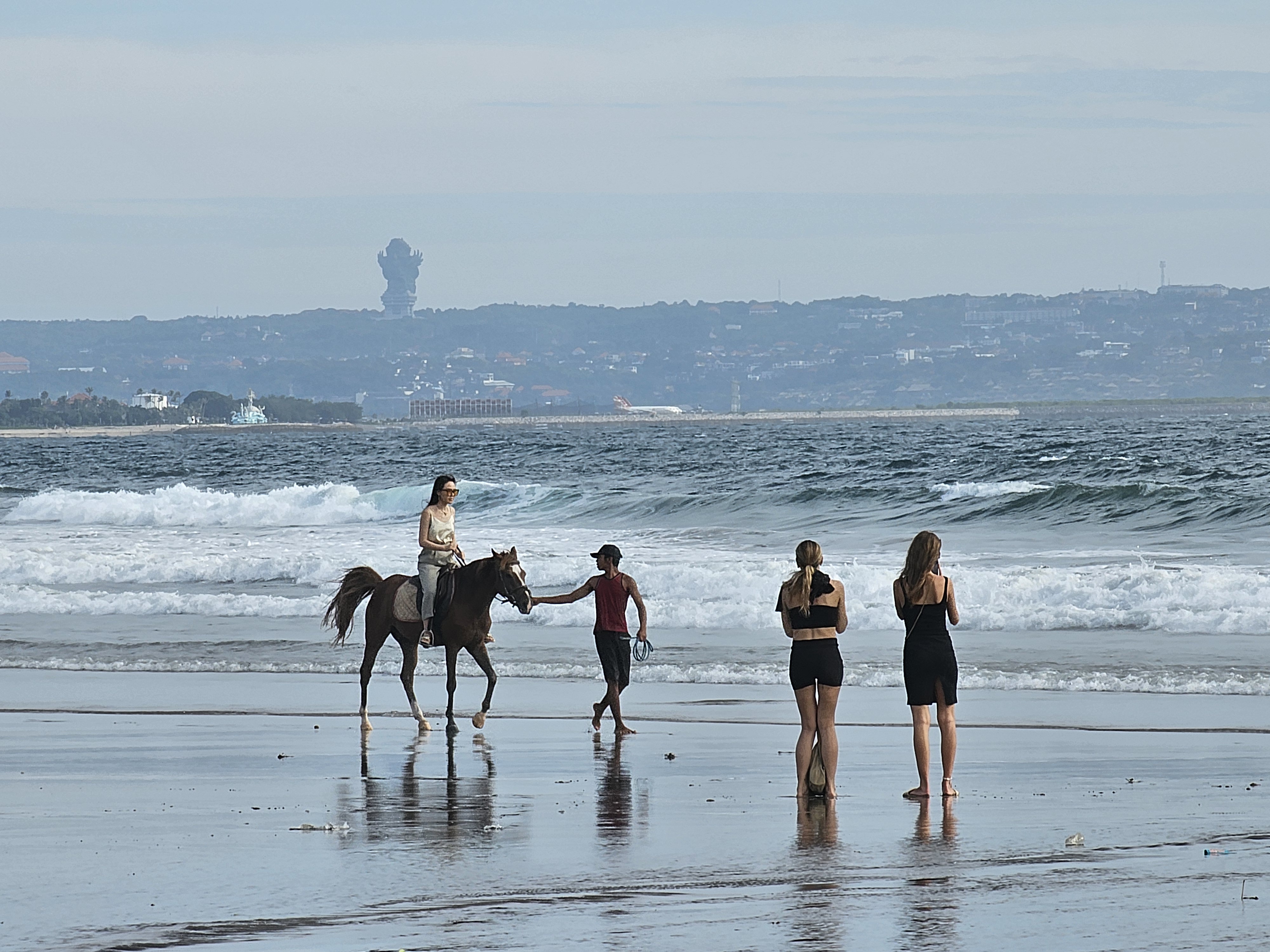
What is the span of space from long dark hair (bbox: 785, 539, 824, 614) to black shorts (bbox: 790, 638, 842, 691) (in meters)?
0.22

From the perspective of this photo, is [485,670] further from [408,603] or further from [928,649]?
[928,649]

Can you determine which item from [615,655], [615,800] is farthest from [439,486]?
[615,800]

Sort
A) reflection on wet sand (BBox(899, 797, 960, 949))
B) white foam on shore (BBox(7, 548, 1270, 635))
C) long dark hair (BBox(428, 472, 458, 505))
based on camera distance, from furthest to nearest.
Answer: white foam on shore (BBox(7, 548, 1270, 635)) → long dark hair (BBox(428, 472, 458, 505)) → reflection on wet sand (BBox(899, 797, 960, 949))

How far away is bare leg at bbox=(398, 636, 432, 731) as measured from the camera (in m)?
12.9

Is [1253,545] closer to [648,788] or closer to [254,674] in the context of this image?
[254,674]

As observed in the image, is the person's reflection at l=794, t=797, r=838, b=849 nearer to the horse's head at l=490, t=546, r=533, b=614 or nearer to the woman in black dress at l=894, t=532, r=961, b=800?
the woman in black dress at l=894, t=532, r=961, b=800

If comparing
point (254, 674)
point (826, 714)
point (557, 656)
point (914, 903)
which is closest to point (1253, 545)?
point (557, 656)

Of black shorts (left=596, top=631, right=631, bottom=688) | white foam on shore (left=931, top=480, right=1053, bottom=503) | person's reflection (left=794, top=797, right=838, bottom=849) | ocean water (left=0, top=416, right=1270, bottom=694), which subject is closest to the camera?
person's reflection (left=794, top=797, right=838, bottom=849)

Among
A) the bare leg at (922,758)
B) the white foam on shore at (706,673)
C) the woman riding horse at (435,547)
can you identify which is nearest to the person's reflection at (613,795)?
the bare leg at (922,758)

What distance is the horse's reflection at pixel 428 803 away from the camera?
8.59m

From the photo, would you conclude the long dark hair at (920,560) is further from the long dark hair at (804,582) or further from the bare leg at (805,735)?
the bare leg at (805,735)

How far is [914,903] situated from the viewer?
6930 mm

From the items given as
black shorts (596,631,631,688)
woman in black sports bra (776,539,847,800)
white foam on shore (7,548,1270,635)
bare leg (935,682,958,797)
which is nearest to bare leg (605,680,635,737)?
black shorts (596,631,631,688)

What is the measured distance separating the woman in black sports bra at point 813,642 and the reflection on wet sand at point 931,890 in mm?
846
